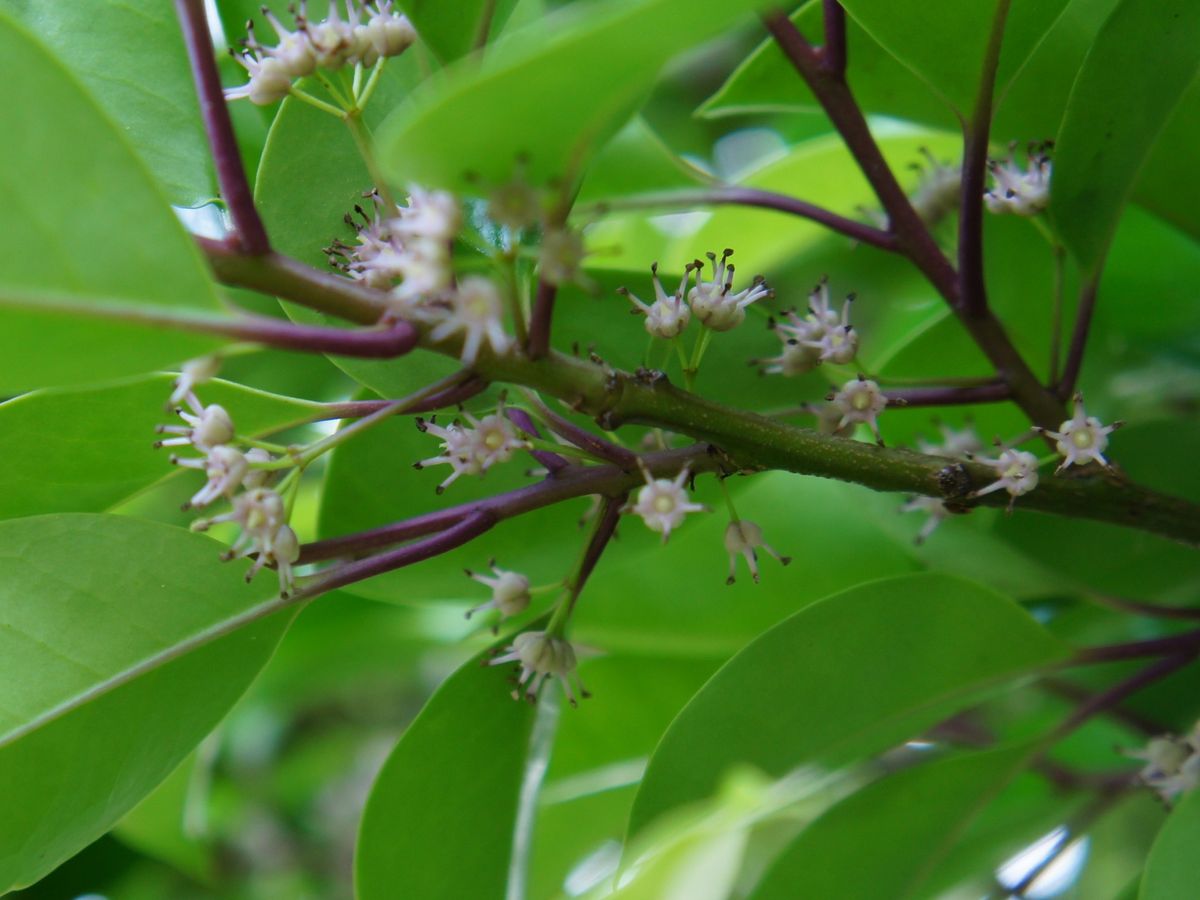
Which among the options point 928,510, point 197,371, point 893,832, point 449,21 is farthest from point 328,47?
point 893,832

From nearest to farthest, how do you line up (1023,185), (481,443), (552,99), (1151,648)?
(552,99), (481,443), (1023,185), (1151,648)

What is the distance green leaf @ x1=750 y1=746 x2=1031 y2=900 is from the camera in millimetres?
1228

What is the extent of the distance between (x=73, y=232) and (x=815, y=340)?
0.69 meters

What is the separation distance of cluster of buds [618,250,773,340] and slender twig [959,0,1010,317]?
18 cm

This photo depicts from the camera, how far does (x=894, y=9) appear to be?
3.34 feet

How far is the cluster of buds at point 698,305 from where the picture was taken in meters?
1.01

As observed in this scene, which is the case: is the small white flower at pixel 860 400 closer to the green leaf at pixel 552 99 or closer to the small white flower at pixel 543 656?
the small white flower at pixel 543 656

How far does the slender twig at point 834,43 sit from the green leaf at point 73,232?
683 millimetres

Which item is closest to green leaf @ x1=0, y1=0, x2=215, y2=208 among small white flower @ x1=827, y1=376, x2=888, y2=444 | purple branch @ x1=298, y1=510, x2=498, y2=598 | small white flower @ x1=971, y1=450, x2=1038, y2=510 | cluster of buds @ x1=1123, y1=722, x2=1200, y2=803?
purple branch @ x1=298, y1=510, x2=498, y2=598

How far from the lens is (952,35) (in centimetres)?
104

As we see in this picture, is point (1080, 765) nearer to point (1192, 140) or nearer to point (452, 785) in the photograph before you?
point (1192, 140)

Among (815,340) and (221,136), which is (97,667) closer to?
(221,136)

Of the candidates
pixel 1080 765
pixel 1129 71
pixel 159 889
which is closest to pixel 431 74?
pixel 1129 71

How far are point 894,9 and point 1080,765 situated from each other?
143 cm
